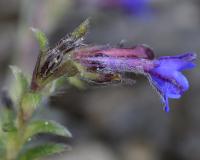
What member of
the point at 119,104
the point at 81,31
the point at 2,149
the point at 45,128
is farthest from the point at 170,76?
the point at 119,104

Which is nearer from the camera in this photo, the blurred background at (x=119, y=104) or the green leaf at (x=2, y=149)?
the green leaf at (x=2, y=149)

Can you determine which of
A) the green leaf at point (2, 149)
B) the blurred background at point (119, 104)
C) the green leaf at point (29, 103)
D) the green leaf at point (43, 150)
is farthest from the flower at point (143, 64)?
the blurred background at point (119, 104)

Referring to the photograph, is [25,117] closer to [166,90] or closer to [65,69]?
[65,69]

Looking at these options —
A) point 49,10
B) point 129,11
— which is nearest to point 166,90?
point 49,10

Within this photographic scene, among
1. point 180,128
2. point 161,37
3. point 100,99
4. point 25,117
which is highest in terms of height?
point 161,37

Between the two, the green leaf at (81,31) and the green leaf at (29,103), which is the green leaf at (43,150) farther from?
the green leaf at (81,31)

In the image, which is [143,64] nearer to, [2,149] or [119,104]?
[2,149]

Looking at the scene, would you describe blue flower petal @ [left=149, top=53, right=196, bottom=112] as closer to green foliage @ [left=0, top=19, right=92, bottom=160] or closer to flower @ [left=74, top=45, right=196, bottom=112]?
flower @ [left=74, top=45, right=196, bottom=112]
